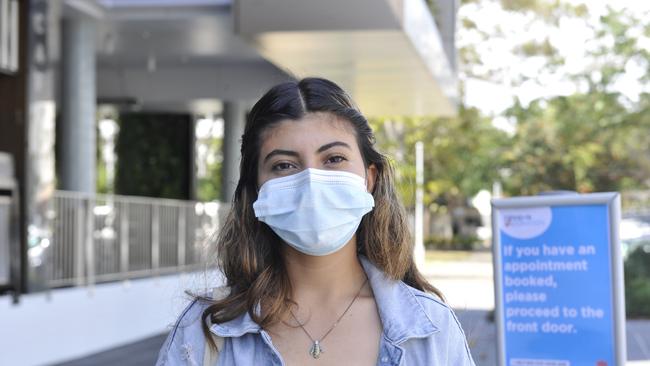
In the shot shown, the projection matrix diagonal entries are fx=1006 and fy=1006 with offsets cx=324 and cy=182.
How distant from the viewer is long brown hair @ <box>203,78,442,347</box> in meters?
2.36

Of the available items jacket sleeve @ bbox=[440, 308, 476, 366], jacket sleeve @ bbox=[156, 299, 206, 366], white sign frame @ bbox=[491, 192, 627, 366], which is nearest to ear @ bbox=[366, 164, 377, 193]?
jacket sleeve @ bbox=[440, 308, 476, 366]

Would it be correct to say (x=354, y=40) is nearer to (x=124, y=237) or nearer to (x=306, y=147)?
(x=124, y=237)

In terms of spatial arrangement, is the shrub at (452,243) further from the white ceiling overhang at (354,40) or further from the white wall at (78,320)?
the white wall at (78,320)

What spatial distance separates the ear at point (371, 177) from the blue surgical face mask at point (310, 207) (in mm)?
212

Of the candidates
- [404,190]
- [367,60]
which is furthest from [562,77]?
[404,190]

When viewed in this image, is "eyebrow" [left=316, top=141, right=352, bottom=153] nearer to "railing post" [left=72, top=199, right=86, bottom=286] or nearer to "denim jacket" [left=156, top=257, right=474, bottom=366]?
"denim jacket" [left=156, top=257, right=474, bottom=366]

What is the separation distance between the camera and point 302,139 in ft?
7.63

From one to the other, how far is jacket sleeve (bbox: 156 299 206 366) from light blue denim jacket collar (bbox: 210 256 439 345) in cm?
4

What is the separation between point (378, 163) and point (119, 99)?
20.8 meters

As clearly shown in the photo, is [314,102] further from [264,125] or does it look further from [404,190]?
[404,190]

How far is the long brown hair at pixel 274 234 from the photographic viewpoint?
236 cm

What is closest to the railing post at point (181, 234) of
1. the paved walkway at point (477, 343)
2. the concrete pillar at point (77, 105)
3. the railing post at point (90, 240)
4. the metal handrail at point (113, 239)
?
the metal handrail at point (113, 239)

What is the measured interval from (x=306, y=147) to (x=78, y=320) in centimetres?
1017

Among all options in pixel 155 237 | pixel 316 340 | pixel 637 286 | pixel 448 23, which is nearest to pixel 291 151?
pixel 316 340
